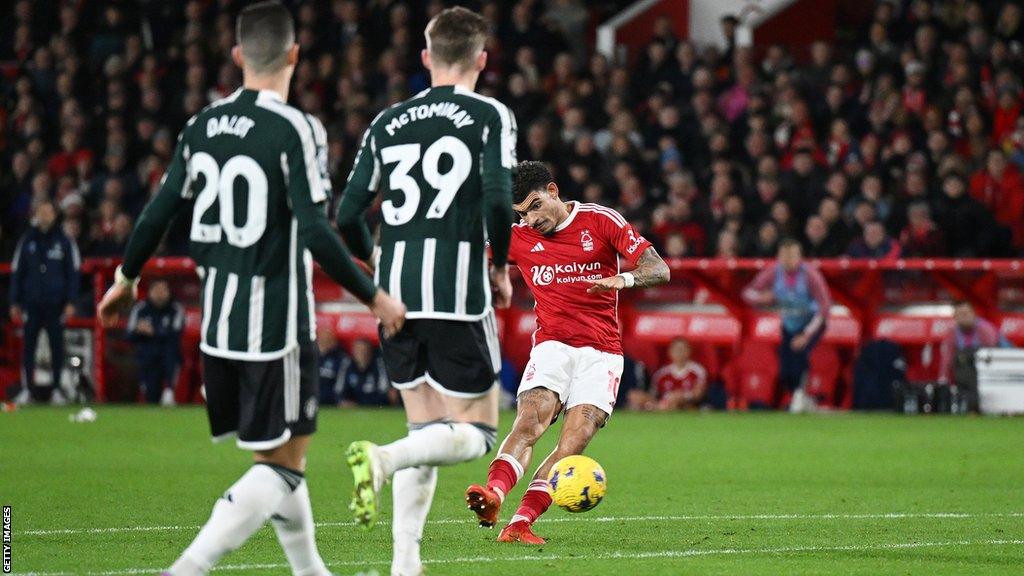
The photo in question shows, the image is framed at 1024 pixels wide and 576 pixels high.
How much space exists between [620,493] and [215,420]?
17.9 feet

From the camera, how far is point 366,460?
615cm

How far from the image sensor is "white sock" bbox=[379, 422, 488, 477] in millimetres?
6434

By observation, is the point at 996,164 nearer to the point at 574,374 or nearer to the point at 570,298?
the point at 570,298

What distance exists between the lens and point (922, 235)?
20.2 meters

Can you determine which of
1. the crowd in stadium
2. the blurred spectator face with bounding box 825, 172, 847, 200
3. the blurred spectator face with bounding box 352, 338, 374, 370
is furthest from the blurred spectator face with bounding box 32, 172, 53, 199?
the blurred spectator face with bounding box 825, 172, 847, 200

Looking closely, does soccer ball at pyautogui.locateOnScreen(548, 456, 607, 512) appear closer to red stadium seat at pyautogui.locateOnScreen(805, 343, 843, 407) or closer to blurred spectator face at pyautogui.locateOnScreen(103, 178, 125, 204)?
red stadium seat at pyautogui.locateOnScreen(805, 343, 843, 407)

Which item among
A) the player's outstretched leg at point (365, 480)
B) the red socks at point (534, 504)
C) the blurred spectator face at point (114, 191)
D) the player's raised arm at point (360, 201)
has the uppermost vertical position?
the blurred spectator face at point (114, 191)

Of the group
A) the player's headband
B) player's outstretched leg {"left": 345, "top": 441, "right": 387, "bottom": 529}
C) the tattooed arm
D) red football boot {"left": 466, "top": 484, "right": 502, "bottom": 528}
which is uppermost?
the player's headband

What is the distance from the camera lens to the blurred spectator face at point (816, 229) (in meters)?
20.4

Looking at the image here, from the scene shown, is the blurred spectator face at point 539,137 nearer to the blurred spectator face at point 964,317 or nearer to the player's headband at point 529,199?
the blurred spectator face at point 964,317

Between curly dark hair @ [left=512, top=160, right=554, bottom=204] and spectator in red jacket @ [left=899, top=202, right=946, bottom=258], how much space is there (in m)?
11.9

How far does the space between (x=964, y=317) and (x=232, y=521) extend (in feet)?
48.5

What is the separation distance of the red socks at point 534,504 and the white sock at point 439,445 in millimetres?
1925

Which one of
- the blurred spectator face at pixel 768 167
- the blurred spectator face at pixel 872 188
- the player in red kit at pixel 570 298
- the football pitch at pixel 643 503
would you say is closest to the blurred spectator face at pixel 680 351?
the blurred spectator face at pixel 768 167
